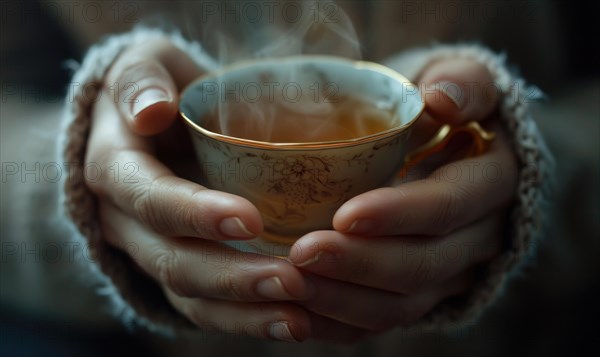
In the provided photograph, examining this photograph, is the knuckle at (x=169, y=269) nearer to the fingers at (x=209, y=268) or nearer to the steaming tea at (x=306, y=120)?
the fingers at (x=209, y=268)

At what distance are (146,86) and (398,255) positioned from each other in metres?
0.31

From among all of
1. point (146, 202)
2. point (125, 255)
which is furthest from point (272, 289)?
point (125, 255)

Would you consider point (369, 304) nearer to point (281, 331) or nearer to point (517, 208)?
point (281, 331)

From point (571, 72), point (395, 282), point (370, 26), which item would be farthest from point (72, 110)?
point (571, 72)

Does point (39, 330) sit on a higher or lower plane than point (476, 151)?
lower

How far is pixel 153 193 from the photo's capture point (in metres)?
0.47

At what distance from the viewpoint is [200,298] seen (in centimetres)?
53

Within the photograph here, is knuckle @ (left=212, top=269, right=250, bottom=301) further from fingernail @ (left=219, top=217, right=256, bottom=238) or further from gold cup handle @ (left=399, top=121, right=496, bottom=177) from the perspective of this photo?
gold cup handle @ (left=399, top=121, right=496, bottom=177)

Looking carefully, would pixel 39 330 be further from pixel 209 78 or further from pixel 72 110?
pixel 209 78

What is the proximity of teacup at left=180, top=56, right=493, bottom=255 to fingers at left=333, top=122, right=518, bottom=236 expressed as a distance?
0.03 meters

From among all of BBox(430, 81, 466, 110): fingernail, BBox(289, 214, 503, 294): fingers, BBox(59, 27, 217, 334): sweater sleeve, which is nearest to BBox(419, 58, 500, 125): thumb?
BBox(430, 81, 466, 110): fingernail

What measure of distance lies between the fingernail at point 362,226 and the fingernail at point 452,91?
7.2 inches

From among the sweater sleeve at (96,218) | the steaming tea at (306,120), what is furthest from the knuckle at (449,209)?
the sweater sleeve at (96,218)

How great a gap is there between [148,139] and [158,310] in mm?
220
